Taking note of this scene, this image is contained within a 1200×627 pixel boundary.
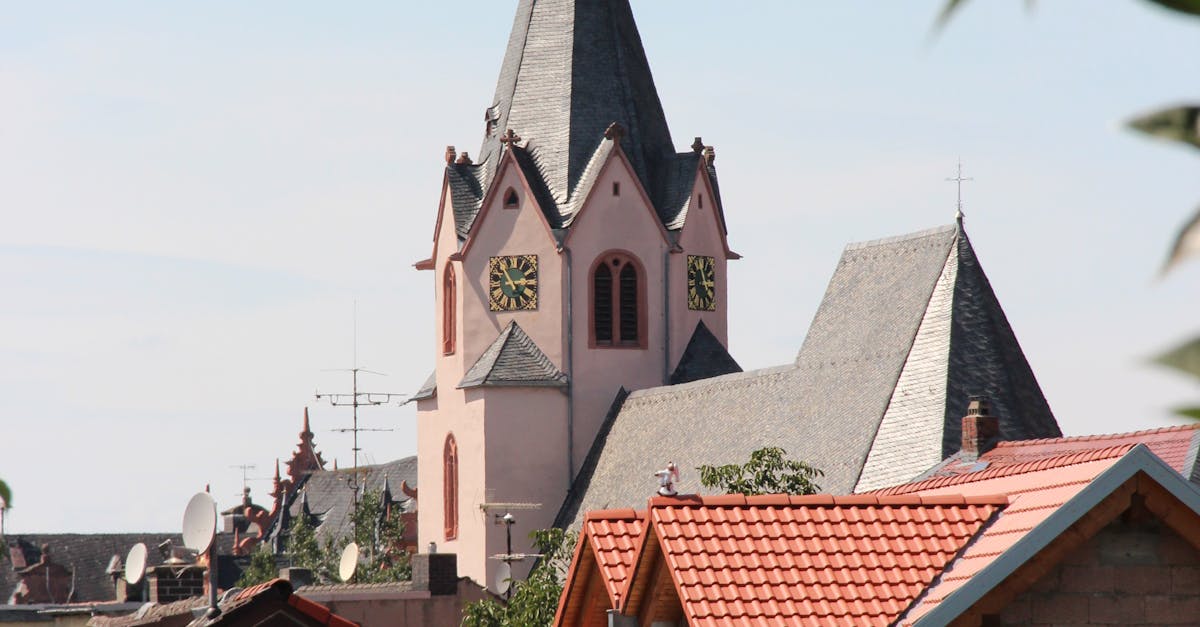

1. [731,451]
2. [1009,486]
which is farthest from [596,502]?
[1009,486]

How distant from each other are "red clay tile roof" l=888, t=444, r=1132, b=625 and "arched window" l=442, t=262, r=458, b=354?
4223cm

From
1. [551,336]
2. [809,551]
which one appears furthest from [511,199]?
[809,551]

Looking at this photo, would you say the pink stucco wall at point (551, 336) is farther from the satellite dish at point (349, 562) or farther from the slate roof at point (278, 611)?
the slate roof at point (278, 611)

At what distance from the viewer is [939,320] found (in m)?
41.0

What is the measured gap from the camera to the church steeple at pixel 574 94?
177ft

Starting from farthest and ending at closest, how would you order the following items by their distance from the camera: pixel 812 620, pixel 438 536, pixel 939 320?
1. pixel 438 536
2. pixel 939 320
3. pixel 812 620

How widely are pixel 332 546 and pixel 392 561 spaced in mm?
10436

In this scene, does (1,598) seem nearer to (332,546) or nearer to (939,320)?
(332,546)

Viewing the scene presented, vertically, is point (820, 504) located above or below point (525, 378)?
below

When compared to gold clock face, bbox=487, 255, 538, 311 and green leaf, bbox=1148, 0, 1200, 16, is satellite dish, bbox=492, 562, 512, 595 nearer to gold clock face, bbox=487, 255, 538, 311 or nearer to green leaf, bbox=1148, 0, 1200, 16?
gold clock face, bbox=487, 255, 538, 311

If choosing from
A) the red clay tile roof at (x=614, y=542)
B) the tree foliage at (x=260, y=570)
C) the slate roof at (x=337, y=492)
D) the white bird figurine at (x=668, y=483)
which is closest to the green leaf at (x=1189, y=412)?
the white bird figurine at (x=668, y=483)

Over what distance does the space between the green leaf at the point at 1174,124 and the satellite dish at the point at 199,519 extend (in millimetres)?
20162

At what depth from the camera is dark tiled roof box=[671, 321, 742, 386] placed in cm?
5470

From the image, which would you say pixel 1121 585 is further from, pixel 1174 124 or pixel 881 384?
pixel 881 384
